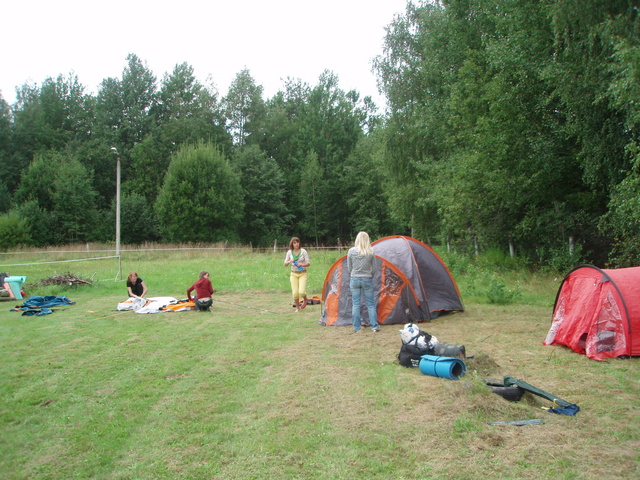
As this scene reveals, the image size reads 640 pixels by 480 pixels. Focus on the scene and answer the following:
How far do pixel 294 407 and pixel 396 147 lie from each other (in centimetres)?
2231

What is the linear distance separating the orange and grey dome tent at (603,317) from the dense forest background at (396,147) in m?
3.20

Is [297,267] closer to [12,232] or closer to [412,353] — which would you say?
[412,353]

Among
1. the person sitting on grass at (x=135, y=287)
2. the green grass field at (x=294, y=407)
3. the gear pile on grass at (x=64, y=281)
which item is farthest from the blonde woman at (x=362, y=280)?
Result: the gear pile on grass at (x=64, y=281)

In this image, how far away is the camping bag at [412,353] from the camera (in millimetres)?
6121

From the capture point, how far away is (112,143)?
46188 millimetres

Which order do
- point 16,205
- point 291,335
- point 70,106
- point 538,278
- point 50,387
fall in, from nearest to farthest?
1. point 50,387
2. point 291,335
3. point 538,278
4. point 16,205
5. point 70,106

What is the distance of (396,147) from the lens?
2564cm

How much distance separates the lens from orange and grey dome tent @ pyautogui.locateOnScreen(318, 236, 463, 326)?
9016 mm

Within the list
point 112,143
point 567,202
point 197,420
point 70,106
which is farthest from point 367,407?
point 70,106

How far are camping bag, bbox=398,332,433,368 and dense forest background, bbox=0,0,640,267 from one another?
5.80 meters

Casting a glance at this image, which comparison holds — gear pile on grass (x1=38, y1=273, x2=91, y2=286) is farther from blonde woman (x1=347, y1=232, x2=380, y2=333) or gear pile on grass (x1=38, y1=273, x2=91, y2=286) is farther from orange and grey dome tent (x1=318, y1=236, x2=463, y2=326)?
blonde woman (x1=347, y1=232, x2=380, y2=333)

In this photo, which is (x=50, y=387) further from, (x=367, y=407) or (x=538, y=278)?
(x=538, y=278)

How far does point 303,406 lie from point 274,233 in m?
41.9

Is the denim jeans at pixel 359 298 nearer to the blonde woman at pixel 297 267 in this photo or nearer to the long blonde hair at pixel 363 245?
the long blonde hair at pixel 363 245
